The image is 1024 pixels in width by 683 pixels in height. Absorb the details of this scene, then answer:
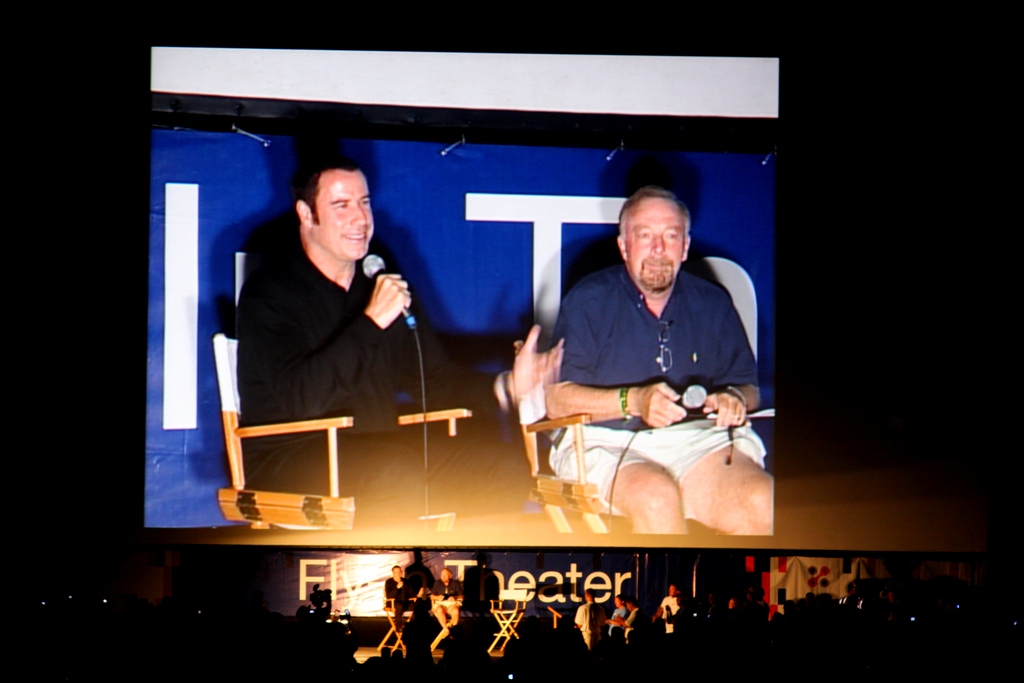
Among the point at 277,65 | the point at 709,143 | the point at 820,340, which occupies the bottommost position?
the point at 820,340

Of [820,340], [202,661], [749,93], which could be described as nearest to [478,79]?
[749,93]

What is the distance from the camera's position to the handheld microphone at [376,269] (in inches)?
328

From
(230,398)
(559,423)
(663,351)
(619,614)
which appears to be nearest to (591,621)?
(619,614)

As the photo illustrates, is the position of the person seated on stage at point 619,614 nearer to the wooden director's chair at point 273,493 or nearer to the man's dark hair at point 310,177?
the wooden director's chair at point 273,493

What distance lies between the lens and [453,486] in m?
8.33

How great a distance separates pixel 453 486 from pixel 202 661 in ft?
12.1

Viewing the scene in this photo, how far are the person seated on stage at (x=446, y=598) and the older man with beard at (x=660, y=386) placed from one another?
129 cm

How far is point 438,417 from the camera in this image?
327 inches

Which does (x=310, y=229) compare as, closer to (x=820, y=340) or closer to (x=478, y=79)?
(x=478, y=79)

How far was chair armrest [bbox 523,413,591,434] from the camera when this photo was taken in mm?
8320

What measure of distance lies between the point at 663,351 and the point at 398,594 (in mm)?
2751

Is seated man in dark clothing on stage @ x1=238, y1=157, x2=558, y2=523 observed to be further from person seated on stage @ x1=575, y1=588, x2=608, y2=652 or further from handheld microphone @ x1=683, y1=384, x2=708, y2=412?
handheld microphone @ x1=683, y1=384, x2=708, y2=412

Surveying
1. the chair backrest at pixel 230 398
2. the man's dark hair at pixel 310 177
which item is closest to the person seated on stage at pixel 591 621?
the chair backrest at pixel 230 398

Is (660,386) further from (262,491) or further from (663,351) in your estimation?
(262,491)
